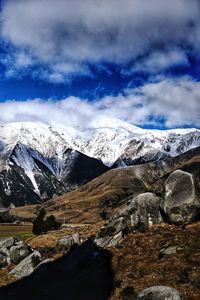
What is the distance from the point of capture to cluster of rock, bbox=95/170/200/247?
141 feet

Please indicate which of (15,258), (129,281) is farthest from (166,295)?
(15,258)

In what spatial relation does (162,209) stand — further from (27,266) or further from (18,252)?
(18,252)

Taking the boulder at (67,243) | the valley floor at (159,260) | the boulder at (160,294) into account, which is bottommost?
the boulder at (160,294)

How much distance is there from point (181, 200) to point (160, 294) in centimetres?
1708

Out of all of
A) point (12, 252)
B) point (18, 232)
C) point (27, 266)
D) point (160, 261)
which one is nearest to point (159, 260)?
point (160, 261)

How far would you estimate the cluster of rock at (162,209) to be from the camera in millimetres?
43125

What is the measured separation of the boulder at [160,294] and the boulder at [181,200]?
51.6 feet

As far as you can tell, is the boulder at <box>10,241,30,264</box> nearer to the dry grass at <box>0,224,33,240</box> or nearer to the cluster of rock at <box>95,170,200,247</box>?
the cluster of rock at <box>95,170,200,247</box>

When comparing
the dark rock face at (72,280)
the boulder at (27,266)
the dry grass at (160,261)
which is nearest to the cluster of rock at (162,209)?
the dry grass at (160,261)

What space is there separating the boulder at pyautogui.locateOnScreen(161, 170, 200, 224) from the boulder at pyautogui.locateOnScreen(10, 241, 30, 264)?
1667 centimetres

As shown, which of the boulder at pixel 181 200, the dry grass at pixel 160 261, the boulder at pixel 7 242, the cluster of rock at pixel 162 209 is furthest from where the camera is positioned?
the boulder at pixel 7 242

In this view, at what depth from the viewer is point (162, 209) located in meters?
45.1

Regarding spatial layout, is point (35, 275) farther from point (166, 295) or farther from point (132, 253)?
point (166, 295)

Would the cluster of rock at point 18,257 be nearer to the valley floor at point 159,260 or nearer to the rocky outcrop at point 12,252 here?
the rocky outcrop at point 12,252
